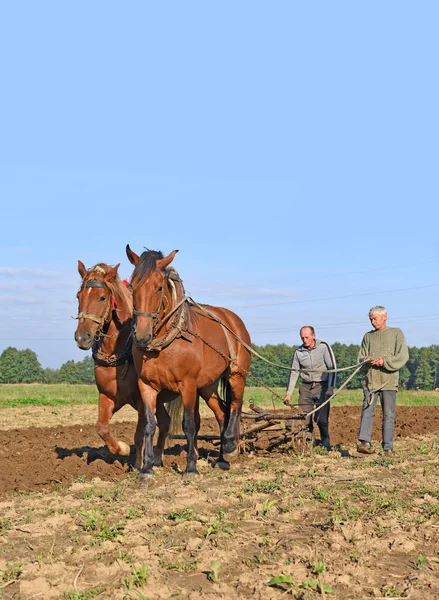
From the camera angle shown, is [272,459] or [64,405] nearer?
[272,459]

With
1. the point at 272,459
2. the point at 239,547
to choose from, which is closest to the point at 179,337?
the point at 272,459

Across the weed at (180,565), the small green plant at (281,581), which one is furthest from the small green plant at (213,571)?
the small green plant at (281,581)

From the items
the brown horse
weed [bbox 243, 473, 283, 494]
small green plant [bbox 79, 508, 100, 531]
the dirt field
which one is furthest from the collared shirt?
small green plant [bbox 79, 508, 100, 531]

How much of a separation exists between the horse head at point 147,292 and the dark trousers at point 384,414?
121 inches

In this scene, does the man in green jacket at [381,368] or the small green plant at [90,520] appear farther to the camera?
the man in green jacket at [381,368]

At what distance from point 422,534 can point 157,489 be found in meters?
2.77

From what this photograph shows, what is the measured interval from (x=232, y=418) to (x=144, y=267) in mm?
2803

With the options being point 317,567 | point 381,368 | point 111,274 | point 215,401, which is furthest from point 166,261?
point 317,567

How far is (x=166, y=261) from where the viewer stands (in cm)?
701

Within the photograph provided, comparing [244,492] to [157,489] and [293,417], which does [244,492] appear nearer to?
[157,489]

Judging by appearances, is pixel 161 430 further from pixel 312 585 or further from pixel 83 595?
pixel 312 585

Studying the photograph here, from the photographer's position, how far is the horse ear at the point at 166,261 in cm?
698

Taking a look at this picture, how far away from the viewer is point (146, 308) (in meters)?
6.73

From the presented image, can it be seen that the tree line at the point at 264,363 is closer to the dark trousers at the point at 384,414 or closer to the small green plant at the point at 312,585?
the dark trousers at the point at 384,414
